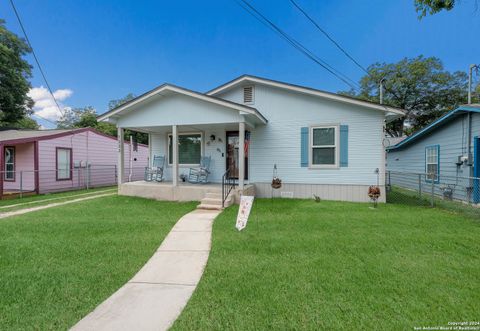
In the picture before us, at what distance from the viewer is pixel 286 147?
895cm

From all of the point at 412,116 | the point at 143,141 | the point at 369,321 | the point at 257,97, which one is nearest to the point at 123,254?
the point at 369,321

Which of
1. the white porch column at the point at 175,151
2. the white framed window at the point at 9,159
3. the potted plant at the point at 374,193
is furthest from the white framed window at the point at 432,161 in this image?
the white framed window at the point at 9,159

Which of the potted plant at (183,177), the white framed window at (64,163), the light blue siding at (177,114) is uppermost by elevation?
the light blue siding at (177,114)

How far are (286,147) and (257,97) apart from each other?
2148 millimetres

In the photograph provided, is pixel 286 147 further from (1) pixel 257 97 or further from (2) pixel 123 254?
(2) pixel 123 254

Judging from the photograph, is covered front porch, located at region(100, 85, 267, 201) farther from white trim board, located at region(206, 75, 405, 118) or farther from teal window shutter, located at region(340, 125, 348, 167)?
teal window shutter, located at region(340, 125, 348, 167)

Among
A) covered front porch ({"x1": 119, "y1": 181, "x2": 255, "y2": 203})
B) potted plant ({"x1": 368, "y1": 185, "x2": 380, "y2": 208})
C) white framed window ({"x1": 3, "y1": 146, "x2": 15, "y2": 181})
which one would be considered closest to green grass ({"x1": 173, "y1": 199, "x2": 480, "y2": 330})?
potted plant ({"x1": 368, "y1": 185, "x2": 380, "y2": 208})

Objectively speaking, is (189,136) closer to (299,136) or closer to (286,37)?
(299,136)

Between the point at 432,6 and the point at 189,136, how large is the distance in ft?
26.4

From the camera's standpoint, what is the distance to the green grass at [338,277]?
2.31 metres

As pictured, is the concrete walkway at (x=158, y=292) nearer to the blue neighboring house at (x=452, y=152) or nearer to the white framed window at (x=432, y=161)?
the blue neighboring house at (x=452, y=152)

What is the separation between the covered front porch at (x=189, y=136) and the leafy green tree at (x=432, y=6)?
439 centimetres

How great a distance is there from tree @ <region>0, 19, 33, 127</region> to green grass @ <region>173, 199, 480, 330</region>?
70.1ft

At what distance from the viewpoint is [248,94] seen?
946 centimetres
